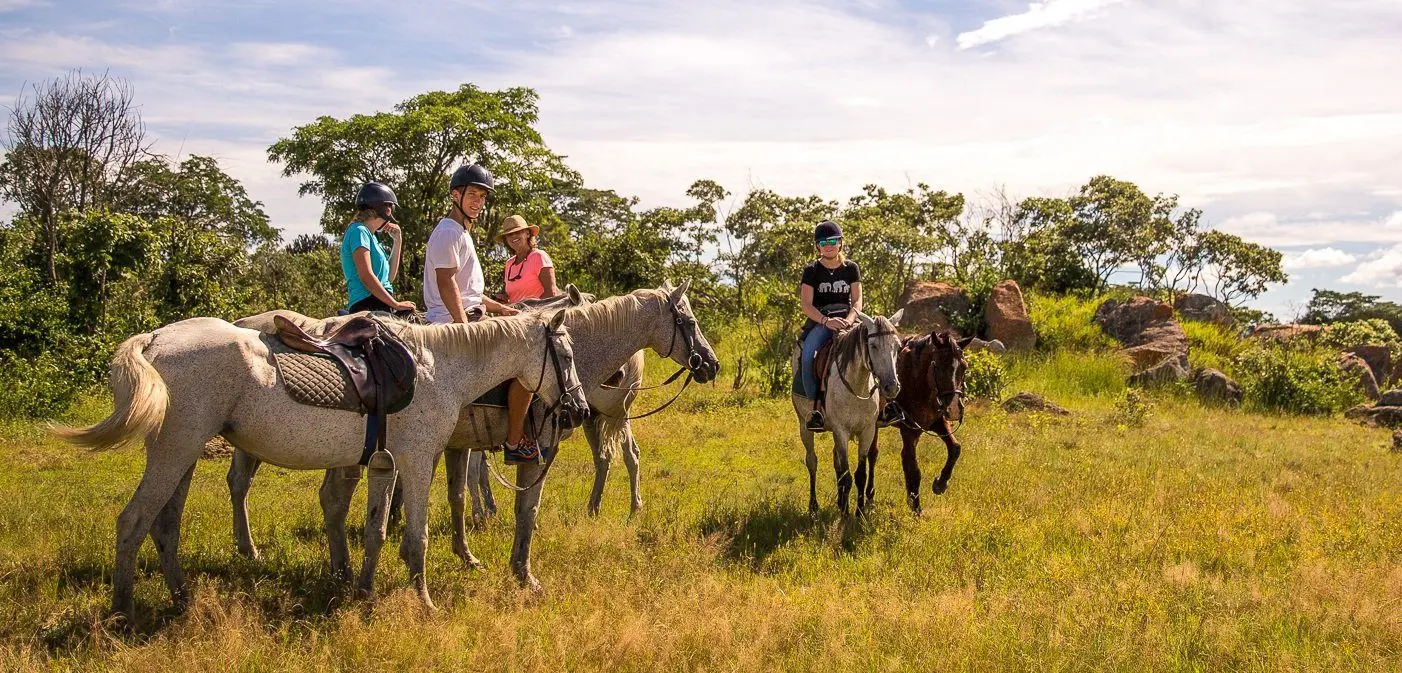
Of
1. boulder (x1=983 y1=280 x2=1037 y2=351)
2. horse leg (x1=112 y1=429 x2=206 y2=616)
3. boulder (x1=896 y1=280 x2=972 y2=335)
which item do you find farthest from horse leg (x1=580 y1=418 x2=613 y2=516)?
boulder (x1=983 y1=280 x2=1037 y2=351)

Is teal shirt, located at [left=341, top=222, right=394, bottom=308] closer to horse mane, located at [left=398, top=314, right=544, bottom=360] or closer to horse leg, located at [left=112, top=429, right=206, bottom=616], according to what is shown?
horse mane, located at [left=398, top=314, right=544, bottom=360]

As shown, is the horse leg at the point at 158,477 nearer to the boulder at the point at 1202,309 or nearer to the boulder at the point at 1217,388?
the boulder at the point at 1217,388

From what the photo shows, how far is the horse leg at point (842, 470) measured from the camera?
7.73 meters

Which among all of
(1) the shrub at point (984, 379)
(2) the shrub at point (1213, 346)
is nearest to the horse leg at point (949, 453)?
(1) the shrub at point (984, 379)

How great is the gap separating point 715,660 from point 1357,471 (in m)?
10.2

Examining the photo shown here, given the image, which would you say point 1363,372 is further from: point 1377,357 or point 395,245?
point 395,245

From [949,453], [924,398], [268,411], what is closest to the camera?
[268,411]

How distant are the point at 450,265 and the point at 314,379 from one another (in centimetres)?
137

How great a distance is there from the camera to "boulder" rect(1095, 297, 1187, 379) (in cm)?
1873

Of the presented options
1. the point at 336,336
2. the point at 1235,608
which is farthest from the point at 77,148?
the point at 1235,608

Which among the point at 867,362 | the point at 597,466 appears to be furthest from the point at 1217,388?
the point at 597,466

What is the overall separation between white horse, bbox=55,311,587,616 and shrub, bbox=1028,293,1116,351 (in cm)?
1678

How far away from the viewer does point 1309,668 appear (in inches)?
183

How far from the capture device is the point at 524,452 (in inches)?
235
